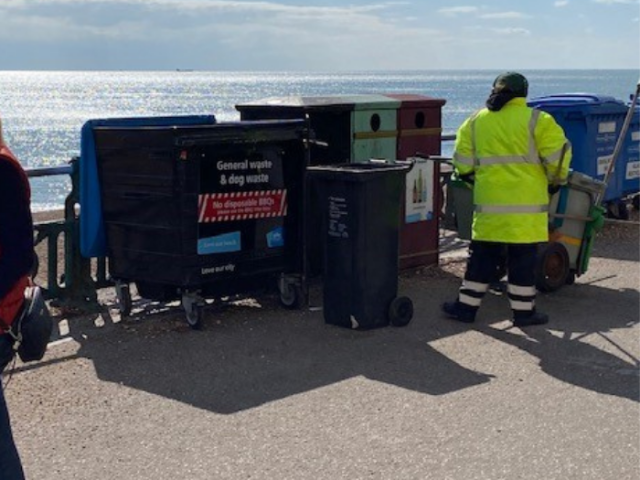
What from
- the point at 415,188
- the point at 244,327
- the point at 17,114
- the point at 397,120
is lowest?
the point at 17,114

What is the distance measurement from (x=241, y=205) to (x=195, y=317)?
0.86m

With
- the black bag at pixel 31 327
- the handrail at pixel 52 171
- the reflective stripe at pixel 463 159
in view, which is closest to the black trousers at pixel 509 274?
the reflective stripe at pixel 463 159

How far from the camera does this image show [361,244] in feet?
24.4

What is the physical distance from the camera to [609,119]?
12289mm

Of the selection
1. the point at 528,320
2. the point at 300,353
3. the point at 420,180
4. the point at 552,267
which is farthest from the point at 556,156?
the point at 300,353

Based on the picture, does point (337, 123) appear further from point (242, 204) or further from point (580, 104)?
point (580, 104)

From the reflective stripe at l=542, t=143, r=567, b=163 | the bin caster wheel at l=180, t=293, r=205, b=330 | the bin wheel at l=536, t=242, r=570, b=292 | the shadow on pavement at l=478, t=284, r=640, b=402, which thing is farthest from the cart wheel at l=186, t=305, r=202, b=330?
the bin wheel at l=536, t=242, r=570, b=292

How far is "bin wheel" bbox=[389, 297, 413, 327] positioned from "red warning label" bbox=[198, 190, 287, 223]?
111 centimetres

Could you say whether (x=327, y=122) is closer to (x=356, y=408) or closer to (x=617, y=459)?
(x=356, y=408)

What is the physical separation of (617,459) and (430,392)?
1280 mm

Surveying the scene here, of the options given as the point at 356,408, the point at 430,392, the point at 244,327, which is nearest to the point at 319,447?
the point at 356,408

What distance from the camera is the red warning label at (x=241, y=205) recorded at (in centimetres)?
742

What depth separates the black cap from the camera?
7.58 metres

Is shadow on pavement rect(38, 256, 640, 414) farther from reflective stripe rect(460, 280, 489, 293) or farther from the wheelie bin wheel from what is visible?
reflective stripe rect(460, 280, 489, 293)
